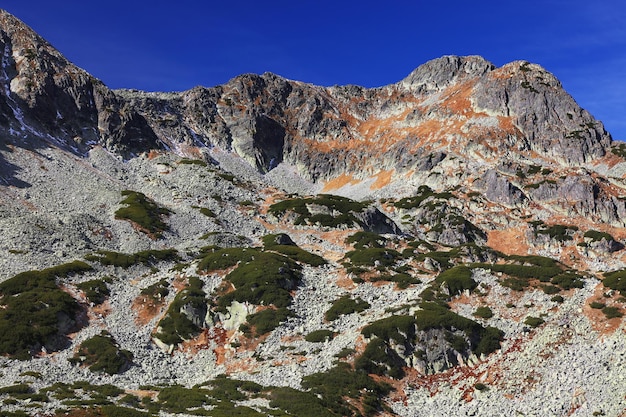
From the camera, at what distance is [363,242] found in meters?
85.4

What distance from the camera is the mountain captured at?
41969mm

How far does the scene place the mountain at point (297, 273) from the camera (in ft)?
138

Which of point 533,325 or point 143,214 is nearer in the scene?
point 533,325

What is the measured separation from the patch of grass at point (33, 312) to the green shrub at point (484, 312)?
43.5 m

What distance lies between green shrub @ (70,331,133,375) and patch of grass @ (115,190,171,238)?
41.3m

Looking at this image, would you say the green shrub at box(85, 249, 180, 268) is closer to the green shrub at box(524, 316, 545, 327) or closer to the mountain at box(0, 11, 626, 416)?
the mountain at box(0, 11, 626, 416)

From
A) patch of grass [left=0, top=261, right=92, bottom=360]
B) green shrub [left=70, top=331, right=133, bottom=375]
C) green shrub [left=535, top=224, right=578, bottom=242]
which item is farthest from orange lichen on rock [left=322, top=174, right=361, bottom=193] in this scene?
green shrub [left=70, top=331, right=133, bottom=375]

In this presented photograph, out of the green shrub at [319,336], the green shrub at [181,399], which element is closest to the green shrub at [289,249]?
the green shrub at [319,336]

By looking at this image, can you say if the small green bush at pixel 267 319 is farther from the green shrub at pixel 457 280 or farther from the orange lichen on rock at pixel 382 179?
the orange lichen on rock at pixel 382 179

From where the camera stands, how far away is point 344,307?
5712cm

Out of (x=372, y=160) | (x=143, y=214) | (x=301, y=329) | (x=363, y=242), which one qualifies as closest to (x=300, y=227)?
(x=363, y=242)

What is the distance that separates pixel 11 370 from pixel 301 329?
2730 cm

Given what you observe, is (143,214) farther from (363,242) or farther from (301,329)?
(301,329)

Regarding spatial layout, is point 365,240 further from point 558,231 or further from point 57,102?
point 57,102
